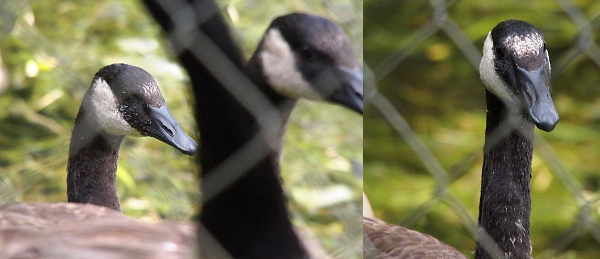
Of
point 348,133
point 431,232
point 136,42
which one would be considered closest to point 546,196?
point 431,232

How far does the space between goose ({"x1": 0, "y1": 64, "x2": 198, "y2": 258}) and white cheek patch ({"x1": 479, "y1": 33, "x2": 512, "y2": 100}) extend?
1.80 feet

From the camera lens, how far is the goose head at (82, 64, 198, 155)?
1.28 metres

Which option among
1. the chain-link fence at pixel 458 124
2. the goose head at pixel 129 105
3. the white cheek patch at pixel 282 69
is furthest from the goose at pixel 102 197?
the chain-link fence at pixel 458 124

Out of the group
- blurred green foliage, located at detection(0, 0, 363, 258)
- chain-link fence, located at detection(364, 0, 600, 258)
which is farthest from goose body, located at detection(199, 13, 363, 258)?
chain-link fence, located at detection(364, 0, 600, 258)

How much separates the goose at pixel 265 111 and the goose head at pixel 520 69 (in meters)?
0.27

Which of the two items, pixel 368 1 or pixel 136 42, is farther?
pixel 136 42

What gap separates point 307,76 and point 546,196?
4.27 feet

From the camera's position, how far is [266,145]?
116 centimetres

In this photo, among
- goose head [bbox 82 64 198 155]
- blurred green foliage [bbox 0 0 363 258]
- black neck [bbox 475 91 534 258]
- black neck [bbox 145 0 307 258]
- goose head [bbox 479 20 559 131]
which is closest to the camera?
black neck [bbox 145 0 307 258]

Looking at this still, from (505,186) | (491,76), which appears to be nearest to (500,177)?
(505,186)

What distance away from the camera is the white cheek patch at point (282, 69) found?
129cm

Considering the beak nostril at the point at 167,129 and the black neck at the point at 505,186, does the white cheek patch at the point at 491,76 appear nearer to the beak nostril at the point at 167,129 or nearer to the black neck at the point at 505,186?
the black neck at the point at 505,186

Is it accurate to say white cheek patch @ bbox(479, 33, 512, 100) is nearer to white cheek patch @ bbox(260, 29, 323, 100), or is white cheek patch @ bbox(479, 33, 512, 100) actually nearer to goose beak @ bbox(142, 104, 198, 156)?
white cheek patch @ bbox(260, 29, 323, 100)

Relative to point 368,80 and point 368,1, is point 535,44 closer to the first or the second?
point 368,80
